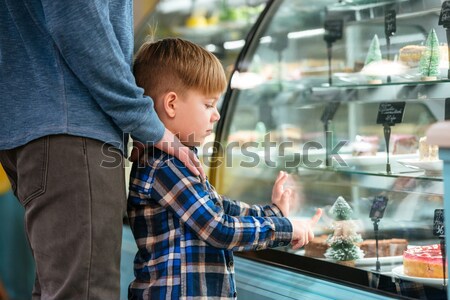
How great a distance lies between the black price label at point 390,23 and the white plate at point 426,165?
447 millimetres

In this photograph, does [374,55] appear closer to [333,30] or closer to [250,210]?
[333,30]

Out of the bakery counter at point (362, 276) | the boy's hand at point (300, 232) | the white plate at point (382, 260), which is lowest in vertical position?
the bakery counter at point (362, 276)

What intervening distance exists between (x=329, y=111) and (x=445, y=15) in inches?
24.9

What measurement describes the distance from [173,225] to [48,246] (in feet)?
1.02

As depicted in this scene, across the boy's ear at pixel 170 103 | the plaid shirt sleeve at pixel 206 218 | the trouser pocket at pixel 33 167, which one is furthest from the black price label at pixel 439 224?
the trouser pocket at pixel 33 167

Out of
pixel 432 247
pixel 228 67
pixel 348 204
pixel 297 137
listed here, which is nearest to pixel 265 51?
pixel 228 67

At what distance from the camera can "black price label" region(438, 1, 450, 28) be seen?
1.91 metres

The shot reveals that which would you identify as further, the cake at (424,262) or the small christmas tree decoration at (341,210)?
the small christmas tree decoration at (341,210)

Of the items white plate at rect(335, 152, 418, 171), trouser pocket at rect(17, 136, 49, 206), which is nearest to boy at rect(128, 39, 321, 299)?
trouser pocket at rect(17, 136, 49, 206)

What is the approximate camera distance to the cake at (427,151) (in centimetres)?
201

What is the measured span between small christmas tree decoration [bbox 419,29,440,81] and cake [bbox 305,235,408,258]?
0.53 m

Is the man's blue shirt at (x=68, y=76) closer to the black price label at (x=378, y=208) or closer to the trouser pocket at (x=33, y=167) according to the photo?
the trouser pocket at (x=33, y=167)

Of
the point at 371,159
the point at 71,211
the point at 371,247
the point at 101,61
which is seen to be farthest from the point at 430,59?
the point at 71,211
